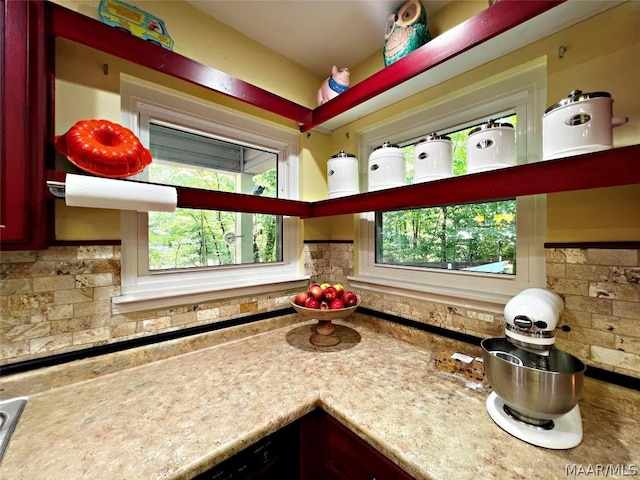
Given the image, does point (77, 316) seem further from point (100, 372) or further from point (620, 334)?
point (620, 334)

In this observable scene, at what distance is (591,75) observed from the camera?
79 cm

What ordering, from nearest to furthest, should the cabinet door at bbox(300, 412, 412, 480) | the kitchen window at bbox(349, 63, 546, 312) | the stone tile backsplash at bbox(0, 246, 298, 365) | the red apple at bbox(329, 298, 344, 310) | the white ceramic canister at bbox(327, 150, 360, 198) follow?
the cabinet door at bbox(300, 412, 412, 480) < the stone tile backsplash at bbox(0, 246, 298, 365) < the kitchen window at bbox(349, 63, 546, 312) < the red apple at bbox(329, 298, 344, 310) < the white ceramic canister at bbox(327, 150, 360, 198)

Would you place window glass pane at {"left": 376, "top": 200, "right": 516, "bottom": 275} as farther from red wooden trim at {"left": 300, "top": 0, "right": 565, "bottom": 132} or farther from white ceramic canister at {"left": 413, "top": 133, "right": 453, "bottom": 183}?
red wooden trim at {"left": 300, "top": 0, "right": 565, "bottom": 132}

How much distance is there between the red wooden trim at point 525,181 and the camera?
615mm

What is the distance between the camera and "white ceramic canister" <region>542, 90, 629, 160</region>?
0.68 meters

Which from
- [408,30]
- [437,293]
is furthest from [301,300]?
[408,30]

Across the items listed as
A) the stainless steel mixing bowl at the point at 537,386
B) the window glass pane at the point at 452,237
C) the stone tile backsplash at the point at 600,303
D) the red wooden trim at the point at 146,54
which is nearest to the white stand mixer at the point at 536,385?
the stainless steel mixing bowl at the point at 537,386

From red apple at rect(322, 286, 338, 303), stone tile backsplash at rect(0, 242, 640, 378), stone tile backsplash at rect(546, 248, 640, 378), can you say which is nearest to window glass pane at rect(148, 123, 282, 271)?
stone tile backsplash at rect(0, 242, 640, 378)

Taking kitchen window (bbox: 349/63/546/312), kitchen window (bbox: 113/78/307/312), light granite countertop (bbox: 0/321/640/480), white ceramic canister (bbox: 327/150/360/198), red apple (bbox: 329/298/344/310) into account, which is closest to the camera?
light granite countertop (bbox: 0/321/640/480)

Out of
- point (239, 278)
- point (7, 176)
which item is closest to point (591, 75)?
point (239, 278)

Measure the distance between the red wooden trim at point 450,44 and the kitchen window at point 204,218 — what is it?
51 centimetres

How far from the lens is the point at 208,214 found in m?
1.28

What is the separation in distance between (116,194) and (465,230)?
138 centimetres

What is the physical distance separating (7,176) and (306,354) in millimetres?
1153
